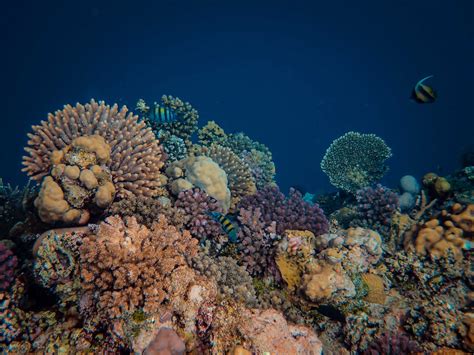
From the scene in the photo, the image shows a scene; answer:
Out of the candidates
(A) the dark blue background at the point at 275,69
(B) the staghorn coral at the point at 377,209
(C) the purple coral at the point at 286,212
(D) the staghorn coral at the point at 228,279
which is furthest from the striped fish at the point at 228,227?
(A) the dark blue background at the point at 275,69

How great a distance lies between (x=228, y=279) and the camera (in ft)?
12.2

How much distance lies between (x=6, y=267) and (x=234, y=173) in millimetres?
→ 4579

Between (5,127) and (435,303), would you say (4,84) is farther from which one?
(435,303)

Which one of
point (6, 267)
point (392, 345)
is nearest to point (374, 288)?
point (392, 345)

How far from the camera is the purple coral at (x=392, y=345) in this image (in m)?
3.47

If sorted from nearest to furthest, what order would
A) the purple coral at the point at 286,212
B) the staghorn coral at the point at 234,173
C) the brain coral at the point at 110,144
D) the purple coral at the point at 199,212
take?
the brain coral at the point at 110,144
the purple coral at the point at 199,212
the purple coral at the point at 286,212
the staghorn coral at the point at 234,173

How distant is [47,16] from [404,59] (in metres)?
94.5

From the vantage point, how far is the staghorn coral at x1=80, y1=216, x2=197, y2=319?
277 cm

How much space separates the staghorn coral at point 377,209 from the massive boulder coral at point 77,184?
6126 millimetres

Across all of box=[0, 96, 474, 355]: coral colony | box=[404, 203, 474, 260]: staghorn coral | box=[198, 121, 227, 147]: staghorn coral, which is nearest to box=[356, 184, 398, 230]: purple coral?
box=[0, 96, 474, 355]: coral colony

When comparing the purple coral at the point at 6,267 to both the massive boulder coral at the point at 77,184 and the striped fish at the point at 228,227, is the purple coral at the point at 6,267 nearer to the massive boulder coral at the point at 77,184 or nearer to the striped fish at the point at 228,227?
the massive boulder coral at the point at 77,184

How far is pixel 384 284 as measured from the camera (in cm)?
442

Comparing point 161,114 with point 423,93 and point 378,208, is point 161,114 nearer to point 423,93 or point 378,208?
point 378,208

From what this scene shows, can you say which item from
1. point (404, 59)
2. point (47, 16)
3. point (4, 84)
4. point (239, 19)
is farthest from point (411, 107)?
point (4, 84)
